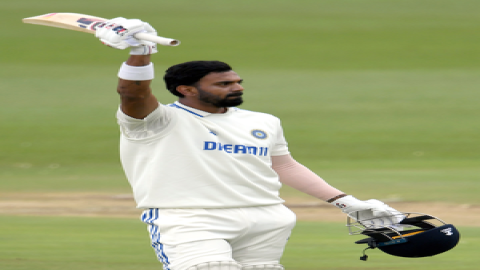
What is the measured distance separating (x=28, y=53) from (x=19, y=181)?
391 inches

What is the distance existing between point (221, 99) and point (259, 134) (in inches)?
10.2

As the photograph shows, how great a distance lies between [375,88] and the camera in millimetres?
20328

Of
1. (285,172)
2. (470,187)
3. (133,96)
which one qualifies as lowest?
(470,187)

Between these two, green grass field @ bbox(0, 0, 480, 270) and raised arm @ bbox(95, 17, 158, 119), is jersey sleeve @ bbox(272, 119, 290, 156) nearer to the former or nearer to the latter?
raised arm @ bbox(95, 17, 158, 119)

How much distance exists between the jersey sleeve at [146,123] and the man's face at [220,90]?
0.26 meters

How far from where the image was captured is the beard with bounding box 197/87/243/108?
3.83 m

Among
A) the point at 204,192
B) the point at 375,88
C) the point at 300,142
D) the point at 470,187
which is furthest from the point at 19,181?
the point at 204,192

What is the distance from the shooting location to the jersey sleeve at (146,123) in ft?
11.6

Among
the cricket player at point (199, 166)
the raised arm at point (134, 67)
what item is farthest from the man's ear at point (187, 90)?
the raised arm at point (134, 67)

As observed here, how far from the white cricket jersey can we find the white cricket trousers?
0.05 metres

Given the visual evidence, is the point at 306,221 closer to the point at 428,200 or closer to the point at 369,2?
the point at 428,200

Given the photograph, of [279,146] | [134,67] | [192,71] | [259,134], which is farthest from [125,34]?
[279,146]

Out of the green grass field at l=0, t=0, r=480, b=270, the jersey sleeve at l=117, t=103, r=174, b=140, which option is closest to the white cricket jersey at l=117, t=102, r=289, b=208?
the jersey sleeve at l=117, t=103, r=174, b=140

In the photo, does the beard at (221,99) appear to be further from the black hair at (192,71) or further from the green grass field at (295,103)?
the green grass field at (295,103)
